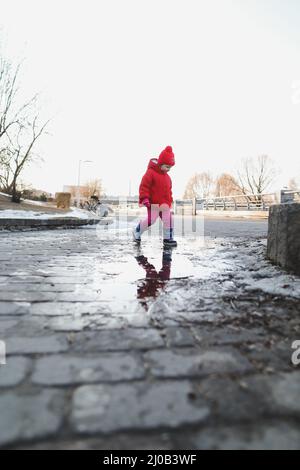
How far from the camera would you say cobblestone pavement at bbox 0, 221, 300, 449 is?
84 cm

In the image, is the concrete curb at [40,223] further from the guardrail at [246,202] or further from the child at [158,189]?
the guardrail at [246,202]

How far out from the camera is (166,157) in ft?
16.1

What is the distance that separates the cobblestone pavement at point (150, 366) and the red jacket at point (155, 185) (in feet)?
8.95

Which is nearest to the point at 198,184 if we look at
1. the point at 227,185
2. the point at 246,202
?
the point at 227,185

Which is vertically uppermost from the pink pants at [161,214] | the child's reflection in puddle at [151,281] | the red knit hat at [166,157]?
the red knit hat at [166,157]

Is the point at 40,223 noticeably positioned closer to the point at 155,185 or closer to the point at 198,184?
the point at 155,185

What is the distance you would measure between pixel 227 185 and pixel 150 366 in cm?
5374

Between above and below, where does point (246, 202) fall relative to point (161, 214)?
above

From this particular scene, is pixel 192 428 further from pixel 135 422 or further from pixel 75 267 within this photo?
pixel 75 267

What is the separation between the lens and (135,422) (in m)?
0.87

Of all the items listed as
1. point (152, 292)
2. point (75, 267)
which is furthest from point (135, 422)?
point (75, 267)

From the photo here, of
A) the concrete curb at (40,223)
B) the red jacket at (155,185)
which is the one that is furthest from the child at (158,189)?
the concrete curb at (40,223)

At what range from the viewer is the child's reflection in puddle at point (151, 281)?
2.09 metres
